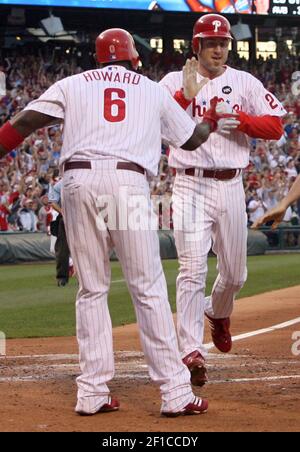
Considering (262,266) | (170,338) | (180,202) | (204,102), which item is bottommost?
(262,266)

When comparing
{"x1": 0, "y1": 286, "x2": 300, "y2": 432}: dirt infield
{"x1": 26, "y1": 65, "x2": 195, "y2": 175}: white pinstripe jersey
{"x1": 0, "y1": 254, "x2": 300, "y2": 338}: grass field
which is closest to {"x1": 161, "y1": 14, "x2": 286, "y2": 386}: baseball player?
{"x1": 0, "y1": 286, "x2": 300, "y2": 432}: dirt infield

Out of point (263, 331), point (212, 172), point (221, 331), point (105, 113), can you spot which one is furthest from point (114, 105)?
point (263, 331)

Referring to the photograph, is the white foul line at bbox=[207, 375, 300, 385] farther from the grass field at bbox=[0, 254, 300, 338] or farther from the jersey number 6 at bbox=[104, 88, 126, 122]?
the grass field at bbox=[0, 254, 300, 338]

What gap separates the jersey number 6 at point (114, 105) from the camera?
516 cm

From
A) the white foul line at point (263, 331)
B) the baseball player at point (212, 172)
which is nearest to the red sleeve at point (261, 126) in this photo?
the baseball player at point (212, 172)

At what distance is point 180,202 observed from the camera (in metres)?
6.57

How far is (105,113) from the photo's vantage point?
5164 millimetres

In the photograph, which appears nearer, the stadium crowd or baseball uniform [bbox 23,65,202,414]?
baseball uniform [bbox 23,65,202,414]

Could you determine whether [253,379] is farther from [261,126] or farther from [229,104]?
[229,104]

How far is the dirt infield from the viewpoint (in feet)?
16.2

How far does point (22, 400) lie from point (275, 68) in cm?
2654

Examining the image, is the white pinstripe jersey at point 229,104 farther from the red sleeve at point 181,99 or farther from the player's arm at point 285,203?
the player's arm at point 285,203

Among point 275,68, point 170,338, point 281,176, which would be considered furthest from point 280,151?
point 170,338
